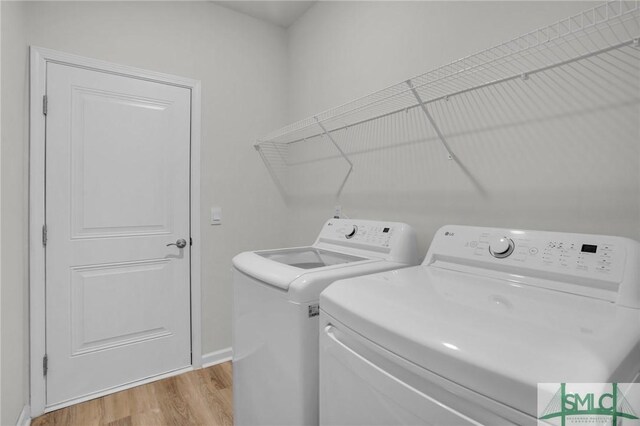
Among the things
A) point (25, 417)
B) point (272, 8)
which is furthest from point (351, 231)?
point (25, 417)

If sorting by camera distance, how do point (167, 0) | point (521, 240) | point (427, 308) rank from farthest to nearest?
point (167, 0) → point (521, 240) → point (427, 308)

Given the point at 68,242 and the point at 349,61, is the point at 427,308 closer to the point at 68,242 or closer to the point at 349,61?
the point at 349,61

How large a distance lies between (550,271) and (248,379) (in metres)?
1.24

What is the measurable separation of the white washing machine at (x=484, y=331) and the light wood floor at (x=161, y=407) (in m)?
1.31

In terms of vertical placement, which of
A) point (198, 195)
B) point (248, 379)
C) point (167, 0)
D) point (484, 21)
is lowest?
point (248, 379)

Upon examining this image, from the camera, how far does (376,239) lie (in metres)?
1.65

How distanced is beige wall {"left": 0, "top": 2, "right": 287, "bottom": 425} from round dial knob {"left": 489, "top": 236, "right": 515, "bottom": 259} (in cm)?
192

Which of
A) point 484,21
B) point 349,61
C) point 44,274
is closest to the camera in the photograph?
point 484,21

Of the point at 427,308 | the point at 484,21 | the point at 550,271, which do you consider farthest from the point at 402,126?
the point at 427,308

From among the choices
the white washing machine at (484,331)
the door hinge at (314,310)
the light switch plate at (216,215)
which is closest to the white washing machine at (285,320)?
the door hinge at (314,310)

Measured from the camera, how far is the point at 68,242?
2.03 meters

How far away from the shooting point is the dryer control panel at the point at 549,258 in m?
0.91

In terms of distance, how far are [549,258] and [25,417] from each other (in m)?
2.71

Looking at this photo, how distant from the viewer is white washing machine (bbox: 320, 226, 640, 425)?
58 cm
